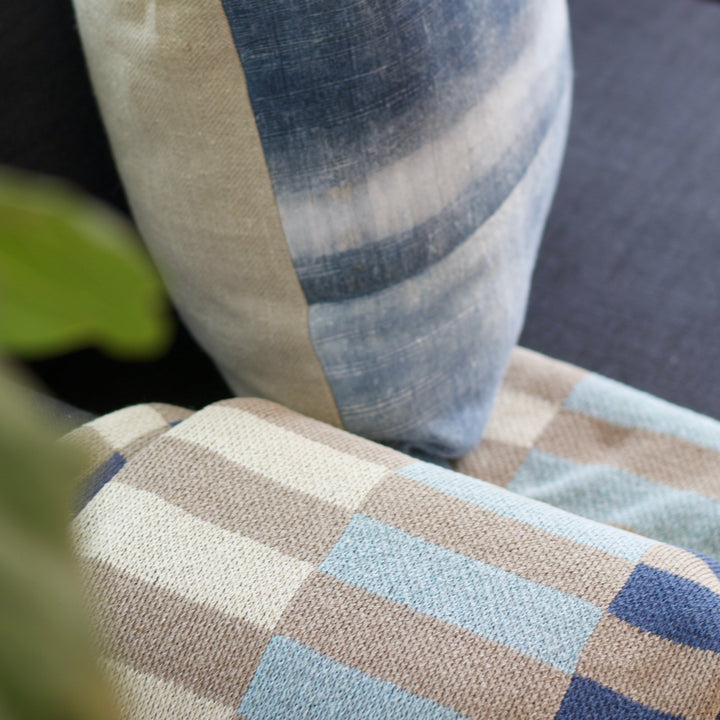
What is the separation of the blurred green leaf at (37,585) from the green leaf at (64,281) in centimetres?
1

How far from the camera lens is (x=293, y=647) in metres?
0.36

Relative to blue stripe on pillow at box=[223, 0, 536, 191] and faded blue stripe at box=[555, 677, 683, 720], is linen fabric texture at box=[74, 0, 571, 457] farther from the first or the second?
faded blue stripe at box=[555, 677, 683, 720]

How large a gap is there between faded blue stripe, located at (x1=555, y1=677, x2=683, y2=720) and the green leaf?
0.32 meters

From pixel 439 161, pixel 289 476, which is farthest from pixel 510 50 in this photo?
pixel 289 476

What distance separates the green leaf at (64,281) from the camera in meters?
0.09

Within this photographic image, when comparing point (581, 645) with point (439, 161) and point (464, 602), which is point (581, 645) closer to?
point (464, 602)

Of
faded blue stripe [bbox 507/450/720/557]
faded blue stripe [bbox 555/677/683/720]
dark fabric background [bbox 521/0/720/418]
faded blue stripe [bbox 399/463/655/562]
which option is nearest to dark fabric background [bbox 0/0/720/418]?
dark fabric background [bbox 521/0/720/418]

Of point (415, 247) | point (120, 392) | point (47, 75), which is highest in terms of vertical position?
point (47, 75)

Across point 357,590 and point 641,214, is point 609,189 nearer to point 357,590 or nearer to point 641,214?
point 641,214

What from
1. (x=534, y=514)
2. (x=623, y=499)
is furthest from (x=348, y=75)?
(x=623, y=499)

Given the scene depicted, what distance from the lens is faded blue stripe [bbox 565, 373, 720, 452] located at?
0.61m

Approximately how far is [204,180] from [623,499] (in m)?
0.39

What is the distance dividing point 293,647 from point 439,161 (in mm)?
299

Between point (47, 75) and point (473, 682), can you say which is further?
point (47, 75)
